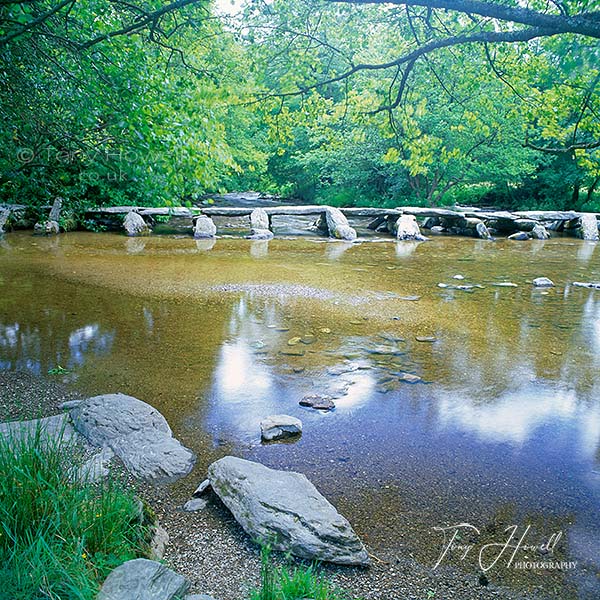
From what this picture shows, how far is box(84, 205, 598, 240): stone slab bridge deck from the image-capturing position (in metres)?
17.2

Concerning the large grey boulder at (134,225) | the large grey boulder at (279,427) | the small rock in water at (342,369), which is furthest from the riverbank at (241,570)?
the large grey boulder at (134,225)

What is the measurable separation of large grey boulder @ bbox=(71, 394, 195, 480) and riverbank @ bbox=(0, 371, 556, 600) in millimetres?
333

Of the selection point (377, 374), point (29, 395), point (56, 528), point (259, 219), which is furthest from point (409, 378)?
point (259, 219)

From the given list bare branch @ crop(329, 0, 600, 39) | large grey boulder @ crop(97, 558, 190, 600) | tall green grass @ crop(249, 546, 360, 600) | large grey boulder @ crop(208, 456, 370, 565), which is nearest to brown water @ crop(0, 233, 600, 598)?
large grey boulder @ crop(208, 456, 370, 565)

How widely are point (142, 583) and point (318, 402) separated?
2.65 metres

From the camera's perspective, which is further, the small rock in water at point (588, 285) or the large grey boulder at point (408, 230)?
the large grey boulder at point (408, 230)

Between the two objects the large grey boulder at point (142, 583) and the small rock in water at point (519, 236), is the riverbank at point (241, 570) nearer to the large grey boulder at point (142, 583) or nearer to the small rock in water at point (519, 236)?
the large grey boulder at point (142, 583)

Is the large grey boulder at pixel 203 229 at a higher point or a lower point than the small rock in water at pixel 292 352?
higher

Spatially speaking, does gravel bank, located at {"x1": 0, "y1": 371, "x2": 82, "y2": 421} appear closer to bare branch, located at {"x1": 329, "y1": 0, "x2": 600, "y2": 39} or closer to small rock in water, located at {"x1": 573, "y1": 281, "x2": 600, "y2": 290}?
bare branch, located at {"x1": 329, "y1": 0, "x2": 600, "y2": 39}

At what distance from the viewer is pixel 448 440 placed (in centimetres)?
402

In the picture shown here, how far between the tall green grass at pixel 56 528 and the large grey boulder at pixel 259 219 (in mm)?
15520

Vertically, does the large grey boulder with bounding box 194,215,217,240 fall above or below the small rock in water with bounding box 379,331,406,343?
above

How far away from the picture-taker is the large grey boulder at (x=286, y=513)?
8.56 ft

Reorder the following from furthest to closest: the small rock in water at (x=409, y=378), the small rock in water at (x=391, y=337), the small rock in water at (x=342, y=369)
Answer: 1. the small rock in water at (x=391, y=337)
2. the small rock in water at (x=342, y=369)
3. the small rock in water at (x=409, y=378)
